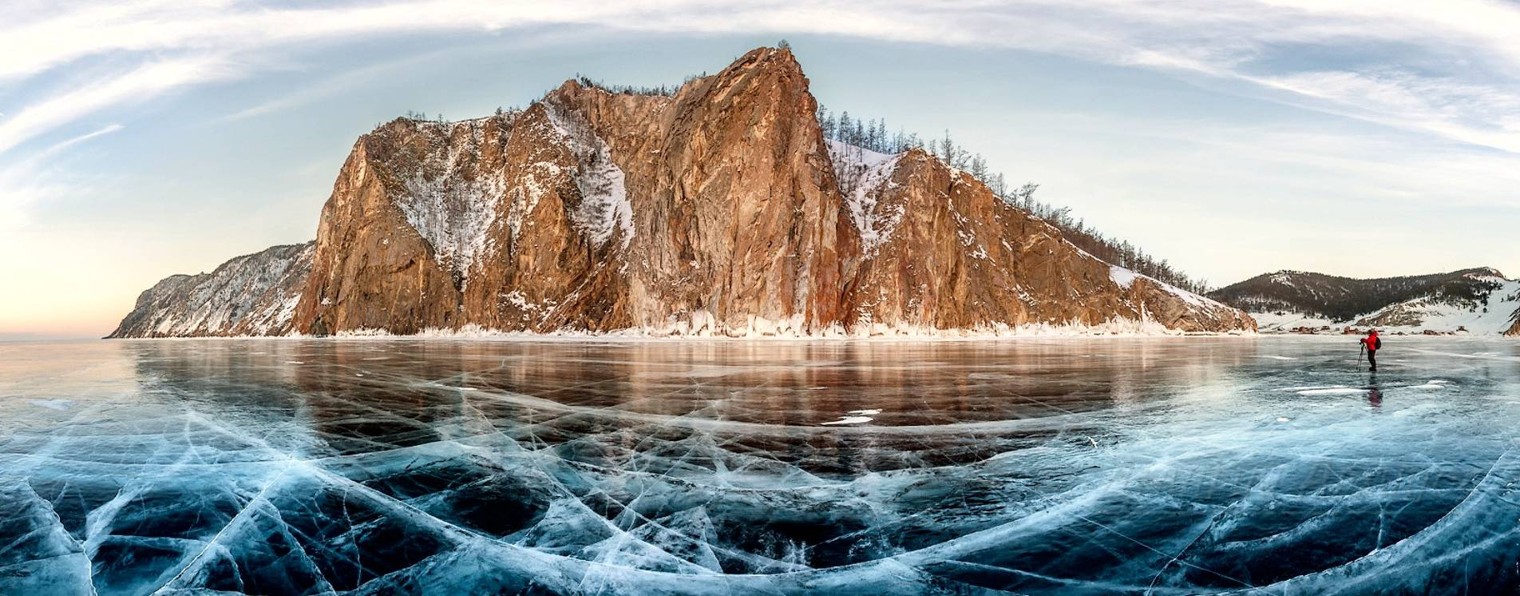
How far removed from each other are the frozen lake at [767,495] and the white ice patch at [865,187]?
6449 cm

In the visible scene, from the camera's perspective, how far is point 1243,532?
6.34 meters

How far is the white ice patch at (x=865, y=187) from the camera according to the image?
79375 mm

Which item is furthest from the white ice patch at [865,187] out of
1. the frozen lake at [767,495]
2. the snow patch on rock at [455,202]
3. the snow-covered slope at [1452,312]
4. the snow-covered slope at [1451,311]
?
the snow-covered slope at [1452,312]

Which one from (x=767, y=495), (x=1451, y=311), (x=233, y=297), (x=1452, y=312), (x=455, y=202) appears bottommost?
(x=767, y=495)

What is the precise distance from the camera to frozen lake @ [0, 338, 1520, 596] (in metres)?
5.62

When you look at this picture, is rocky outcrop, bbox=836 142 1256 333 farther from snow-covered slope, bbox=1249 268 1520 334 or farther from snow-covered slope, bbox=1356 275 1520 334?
snow-covered slope, bbox=1356 275 1520 334

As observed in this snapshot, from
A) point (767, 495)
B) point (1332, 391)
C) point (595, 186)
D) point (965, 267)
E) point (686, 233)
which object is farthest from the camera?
point (595, 186)

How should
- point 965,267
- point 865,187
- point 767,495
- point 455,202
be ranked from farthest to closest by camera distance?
point 455,202 < point 865,187 < point 965,267 < point 767,495

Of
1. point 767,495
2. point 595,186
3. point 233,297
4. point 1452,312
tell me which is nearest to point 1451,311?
point 1452,312

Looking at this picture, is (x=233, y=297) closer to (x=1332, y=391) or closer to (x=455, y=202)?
(x=455, y=202)

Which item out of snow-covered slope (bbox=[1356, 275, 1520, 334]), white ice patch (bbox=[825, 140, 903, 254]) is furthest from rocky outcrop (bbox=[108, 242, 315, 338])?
snow-covered slope (bbox=[1356, 275, 1520, 334])

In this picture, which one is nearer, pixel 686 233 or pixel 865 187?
pixel 686 233

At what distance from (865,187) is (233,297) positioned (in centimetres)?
14782

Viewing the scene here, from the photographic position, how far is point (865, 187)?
86.8 m
